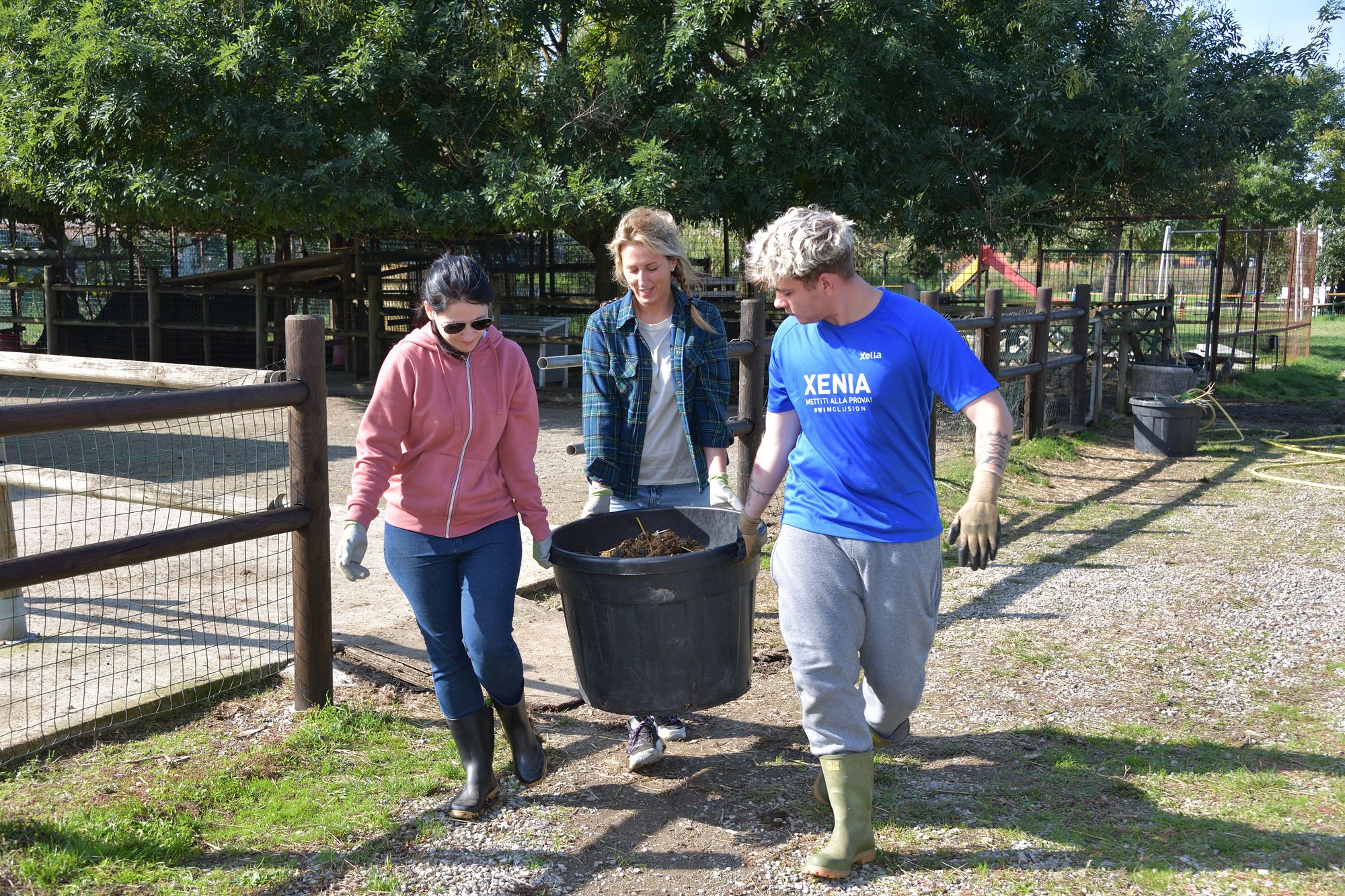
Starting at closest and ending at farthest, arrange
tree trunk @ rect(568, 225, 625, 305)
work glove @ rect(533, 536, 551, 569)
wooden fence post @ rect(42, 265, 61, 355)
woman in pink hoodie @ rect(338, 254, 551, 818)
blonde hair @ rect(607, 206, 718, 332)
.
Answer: woman in pink hoodie @ rect(338, 254, 551, 818) < work glove @ rect(533, 536, 551, 569) < blonde hair @ rect(607, 206, 718, 332) < tree trunk @ rect(568, 225, 625, 305) < wooden fence post @ rect(42, 265, 61, 355)

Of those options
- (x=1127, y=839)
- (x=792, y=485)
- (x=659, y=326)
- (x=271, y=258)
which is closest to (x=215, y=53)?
(x=659, y=326)

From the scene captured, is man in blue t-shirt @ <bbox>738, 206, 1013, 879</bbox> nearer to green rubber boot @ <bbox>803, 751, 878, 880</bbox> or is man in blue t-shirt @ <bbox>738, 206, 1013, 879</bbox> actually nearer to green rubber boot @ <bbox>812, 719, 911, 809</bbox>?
green rubber boot @ <bbox>803, 751, 878, 880</bbox>

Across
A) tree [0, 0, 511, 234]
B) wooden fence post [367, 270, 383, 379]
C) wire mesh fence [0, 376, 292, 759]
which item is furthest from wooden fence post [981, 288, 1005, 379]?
wooden fence post [367, 270, 383, 379]

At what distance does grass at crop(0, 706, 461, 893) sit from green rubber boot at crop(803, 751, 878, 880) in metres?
1.16

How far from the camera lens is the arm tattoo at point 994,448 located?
9.18 feet

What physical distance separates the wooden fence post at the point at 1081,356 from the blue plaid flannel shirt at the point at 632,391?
8.30 meters

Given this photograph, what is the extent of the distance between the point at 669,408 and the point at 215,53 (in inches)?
358

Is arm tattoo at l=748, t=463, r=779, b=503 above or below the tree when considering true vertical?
below

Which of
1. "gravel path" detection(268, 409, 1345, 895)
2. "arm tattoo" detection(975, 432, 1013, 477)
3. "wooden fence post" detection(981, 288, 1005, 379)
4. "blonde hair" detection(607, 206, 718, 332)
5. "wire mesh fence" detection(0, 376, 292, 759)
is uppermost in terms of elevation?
"blonde hair" detection(607, 206, 718, 332)

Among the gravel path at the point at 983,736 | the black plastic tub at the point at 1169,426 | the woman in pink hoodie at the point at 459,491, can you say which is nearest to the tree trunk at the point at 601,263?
the black plastic tub at the point at 1169,426

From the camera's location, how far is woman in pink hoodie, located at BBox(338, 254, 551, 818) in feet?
10.3

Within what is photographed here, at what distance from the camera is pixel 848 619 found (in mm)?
2930

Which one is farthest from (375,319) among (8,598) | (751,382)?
(8,598)

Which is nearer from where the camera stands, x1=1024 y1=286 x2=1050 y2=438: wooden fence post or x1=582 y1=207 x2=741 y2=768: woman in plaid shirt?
x1=582 y1=207 x2=741 y2=768: woman in plaid shirt
